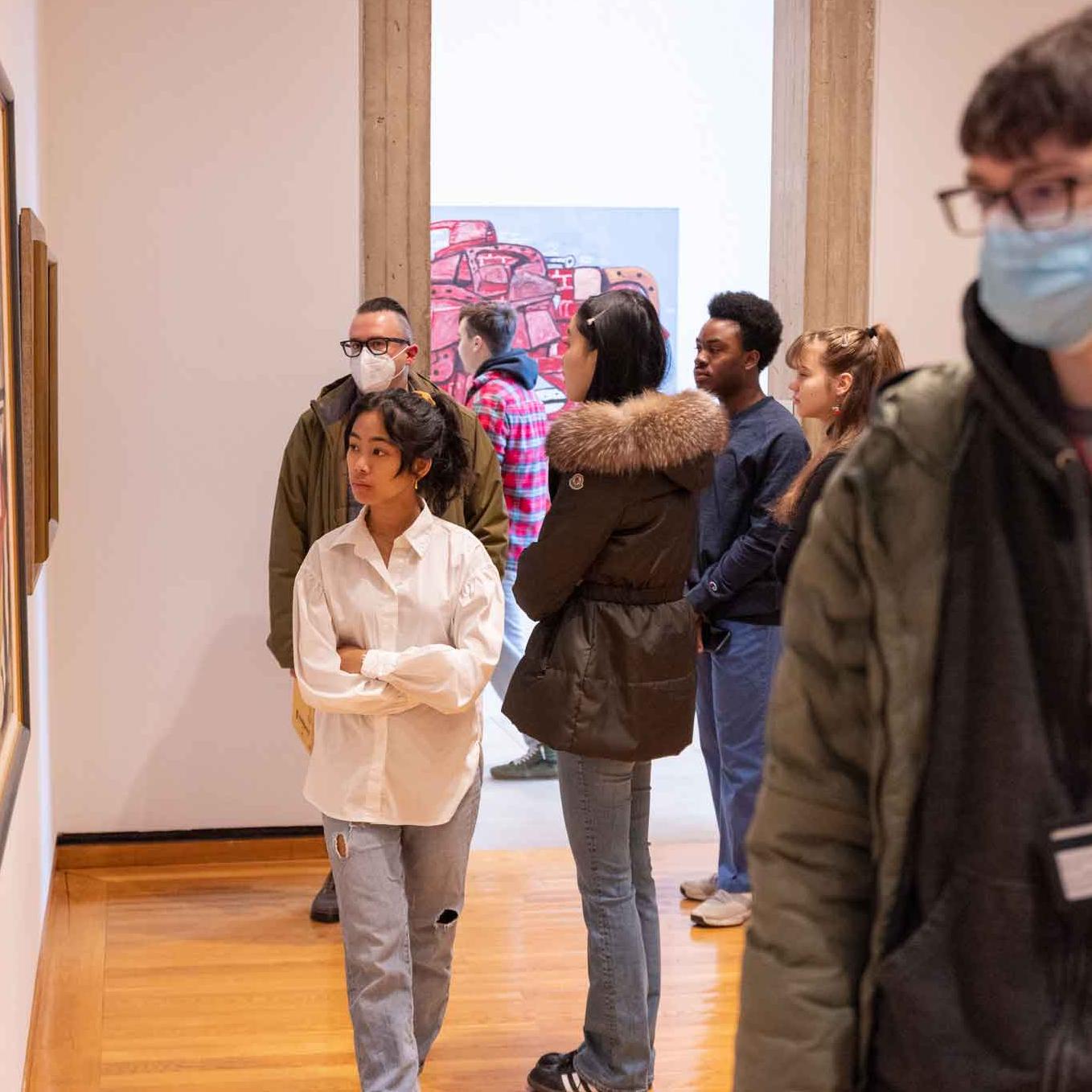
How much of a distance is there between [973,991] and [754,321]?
3.71 meters

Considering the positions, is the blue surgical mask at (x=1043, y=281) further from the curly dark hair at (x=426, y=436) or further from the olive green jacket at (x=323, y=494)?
the olive green jacket at (x=323, y=494)

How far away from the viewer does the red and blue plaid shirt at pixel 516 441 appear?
21.5 feet

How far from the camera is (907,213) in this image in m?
5.91

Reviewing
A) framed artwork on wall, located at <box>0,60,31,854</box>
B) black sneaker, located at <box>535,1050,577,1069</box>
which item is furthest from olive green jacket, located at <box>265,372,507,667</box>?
black sneaker, located at <box>535,1050,577,1069</box>

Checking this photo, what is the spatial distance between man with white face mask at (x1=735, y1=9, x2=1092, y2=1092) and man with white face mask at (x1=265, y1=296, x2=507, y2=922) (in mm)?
3116

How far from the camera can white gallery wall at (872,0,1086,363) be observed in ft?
19.2

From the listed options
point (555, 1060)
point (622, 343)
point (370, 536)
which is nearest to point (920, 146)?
point (622, 343)

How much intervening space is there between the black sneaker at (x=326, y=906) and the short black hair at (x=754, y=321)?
2103 millimetres

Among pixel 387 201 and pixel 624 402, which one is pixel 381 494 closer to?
pixel 624 402

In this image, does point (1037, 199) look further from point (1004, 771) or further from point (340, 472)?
point (340, 472)

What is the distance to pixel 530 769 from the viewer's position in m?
6.86

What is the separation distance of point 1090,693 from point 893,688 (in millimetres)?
158

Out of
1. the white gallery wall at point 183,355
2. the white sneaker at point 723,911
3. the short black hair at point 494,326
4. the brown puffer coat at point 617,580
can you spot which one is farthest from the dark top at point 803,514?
the short black hair at point 494,326

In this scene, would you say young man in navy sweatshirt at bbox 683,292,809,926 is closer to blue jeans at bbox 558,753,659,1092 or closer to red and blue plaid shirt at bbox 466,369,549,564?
blue jeans at bbox 558,753,659,1092
